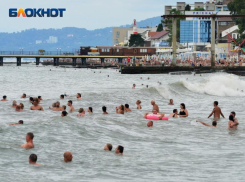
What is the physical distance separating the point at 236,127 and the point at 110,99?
62.3ft

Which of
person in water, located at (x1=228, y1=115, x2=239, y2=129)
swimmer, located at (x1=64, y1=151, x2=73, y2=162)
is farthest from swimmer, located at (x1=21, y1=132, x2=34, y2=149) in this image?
person in water, located at (x1=228, y1=115, x2=239, y2=129)

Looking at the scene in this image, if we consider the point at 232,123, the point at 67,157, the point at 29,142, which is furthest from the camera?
the point at 232,123

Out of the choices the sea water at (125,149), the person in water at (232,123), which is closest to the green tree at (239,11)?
the sea water at (125,149)

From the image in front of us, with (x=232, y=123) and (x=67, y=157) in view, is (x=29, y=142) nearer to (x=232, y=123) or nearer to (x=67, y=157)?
(x=67, y=157)

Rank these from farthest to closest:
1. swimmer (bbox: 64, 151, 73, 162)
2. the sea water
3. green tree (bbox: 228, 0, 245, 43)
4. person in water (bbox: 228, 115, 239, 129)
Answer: green tree (bbox: 228, 0, 245, 43) < person in water (bbox: 228, 115, 239, 129) < swimmer (bbox: 64, 151, 73, 162) < the sea water

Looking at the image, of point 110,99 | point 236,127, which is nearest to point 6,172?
point 236,127

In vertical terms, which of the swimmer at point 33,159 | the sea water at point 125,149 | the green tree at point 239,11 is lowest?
the sea water at point 125,149

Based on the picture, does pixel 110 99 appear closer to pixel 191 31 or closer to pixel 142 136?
pixel 142 136

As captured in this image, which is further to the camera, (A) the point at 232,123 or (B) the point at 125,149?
(A) the point at 232,123

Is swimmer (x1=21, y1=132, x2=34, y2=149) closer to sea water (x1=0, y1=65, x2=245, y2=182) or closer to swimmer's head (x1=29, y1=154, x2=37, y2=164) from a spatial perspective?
sea water (x1=0, y1=65, x2=245, y2=182)

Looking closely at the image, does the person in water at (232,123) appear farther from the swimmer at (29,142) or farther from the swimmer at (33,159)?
the swimmer at (33,159)

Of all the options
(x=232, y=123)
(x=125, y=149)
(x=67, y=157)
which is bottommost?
(x=125, y=149)

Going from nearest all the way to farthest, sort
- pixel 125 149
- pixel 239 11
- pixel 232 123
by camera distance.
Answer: pixel 125 149 → pixel 232 123 → pixel 239 11

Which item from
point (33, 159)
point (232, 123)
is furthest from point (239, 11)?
Answer: point (33, 159)
